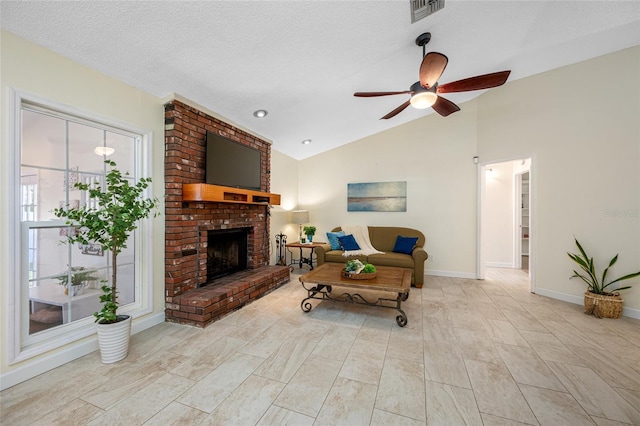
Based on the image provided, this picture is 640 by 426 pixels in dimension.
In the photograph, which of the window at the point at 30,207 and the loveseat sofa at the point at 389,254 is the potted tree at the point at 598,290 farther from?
the window at the point at 30,207

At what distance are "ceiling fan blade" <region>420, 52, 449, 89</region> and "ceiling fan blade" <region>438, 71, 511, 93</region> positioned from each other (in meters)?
0.23

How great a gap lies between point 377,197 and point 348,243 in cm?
124

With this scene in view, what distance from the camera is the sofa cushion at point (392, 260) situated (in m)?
4.21

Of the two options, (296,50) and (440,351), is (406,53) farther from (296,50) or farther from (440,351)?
(440,351)

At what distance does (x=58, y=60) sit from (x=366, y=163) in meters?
4.62

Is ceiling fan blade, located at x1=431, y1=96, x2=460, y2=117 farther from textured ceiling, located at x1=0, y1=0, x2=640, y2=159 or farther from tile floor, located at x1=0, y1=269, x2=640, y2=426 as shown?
tile floor, located at x1=0, y1=269, x2=640, y2=426

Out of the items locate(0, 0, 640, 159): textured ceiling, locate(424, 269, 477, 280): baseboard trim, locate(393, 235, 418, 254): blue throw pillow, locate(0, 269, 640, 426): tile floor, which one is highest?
locate(0, 0, 640, 159): textured ceiling

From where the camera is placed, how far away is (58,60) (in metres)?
1.98

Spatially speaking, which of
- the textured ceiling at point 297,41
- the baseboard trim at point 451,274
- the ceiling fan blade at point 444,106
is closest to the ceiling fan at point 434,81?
the ceiling fan blade at point 444,106

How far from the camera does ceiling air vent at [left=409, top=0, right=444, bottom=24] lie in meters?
2.07

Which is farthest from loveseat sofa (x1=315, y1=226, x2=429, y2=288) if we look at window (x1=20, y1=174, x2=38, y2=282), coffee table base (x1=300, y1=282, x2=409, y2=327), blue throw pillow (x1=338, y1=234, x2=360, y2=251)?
window (x1=20, y1=174, x2=38, y2=282)

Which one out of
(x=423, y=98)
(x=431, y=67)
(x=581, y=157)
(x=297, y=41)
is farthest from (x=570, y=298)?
(x=297, y=41)

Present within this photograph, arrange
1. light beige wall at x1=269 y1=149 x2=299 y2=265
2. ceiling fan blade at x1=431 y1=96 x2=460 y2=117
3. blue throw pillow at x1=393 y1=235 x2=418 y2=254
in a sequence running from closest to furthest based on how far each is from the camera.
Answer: ceiling fan blade at x1=431 y1=96 x2=460 y2=117
blue throw pillow at x1=393 y1=235 x2=418 y2=254
light beige wall at x1=269 y1=149 x2=299 y2=265

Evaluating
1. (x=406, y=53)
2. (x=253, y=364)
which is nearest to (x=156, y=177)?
(x=253, y=364)
